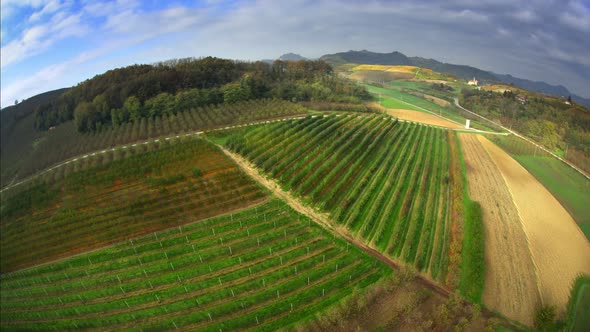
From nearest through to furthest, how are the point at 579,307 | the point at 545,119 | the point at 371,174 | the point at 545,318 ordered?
1. the point at 545,318
2. the point at 579,307
3. the point at 371,174
4. the point at 545,119

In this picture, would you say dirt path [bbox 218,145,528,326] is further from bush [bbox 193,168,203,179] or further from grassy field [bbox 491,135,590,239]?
grassy field [bbox 491,135,590,239]

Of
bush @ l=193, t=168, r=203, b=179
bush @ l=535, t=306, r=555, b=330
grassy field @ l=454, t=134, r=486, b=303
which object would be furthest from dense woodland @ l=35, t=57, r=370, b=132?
bush @ l=535, t=306, r=555, b=330

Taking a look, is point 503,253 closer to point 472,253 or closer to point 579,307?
point 472,253

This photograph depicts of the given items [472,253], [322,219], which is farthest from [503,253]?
[322,219]

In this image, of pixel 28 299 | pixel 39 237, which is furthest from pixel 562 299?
pixel 39 237

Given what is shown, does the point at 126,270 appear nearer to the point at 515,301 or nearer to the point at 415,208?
the point at 415,208

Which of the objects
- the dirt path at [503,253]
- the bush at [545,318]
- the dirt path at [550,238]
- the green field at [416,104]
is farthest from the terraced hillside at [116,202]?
the green field at [416,104]
